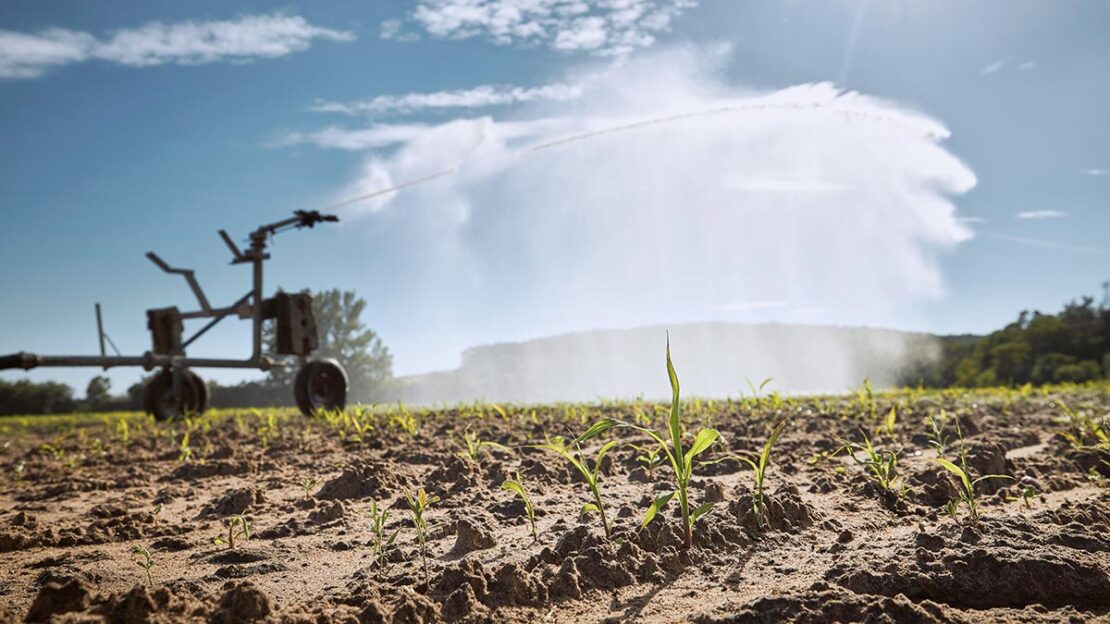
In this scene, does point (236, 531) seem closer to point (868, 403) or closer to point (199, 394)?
point (868, 403)

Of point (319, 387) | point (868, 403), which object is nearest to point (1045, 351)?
point (868, 403)

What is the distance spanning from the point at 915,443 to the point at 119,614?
4443mm

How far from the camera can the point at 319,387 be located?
8.54 m

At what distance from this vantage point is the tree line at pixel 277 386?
846 inches

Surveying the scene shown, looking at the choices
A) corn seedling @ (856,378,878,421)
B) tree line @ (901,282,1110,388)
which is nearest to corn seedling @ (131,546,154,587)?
corn seedling @ (856,378,878,421)

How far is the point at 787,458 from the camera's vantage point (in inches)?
148

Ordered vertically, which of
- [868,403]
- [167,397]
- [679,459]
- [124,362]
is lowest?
[868,403]

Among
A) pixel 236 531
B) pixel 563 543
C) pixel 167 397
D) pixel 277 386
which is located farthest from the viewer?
pixel 277 386

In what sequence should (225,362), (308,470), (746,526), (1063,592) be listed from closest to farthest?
(1063,592) < (746,526) < (308,470) < (225,362)

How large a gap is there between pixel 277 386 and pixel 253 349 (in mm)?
20943

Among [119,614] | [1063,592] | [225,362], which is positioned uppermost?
[225,362]

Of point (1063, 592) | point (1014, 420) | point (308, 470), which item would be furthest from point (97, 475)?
point (1014, 420)

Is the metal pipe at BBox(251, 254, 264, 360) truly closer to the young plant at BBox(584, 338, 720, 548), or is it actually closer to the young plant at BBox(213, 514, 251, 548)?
the young plant at BBox(213, 514, 251, 548)

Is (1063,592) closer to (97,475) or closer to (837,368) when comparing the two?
(97,475)
